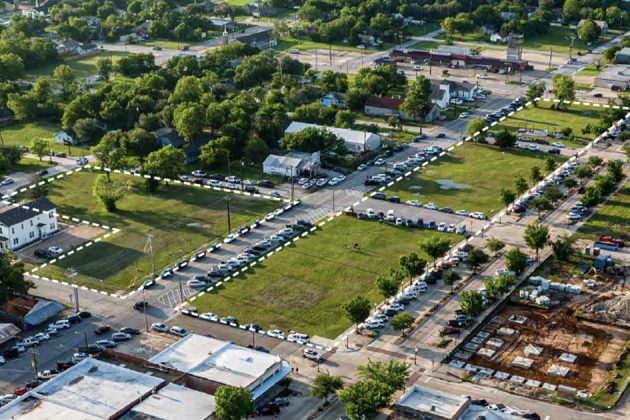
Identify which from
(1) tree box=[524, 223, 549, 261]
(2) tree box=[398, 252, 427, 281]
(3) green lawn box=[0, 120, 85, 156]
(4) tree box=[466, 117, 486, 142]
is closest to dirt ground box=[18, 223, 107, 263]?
(3) green lawn box=[0, 120, 85, 156]

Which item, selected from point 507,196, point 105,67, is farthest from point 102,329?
point 105,67

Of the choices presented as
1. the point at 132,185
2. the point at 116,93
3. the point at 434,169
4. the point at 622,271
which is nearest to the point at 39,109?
the point at 116,93

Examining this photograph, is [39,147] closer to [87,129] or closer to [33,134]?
[87,129]

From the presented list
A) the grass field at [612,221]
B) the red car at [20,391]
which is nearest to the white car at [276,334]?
the red car at [20,391]

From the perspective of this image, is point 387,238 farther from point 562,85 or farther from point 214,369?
point 562,85

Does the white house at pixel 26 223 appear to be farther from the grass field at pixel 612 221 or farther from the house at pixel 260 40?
the house at pixel 260 40

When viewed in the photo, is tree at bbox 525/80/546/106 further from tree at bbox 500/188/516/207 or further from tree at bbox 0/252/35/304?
tree at bbox 0/252/35/304
